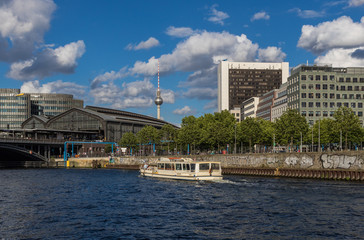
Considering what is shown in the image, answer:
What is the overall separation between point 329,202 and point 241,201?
11213 mm

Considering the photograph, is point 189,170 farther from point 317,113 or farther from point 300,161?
point 317,113

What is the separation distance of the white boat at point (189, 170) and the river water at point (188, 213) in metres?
12.0

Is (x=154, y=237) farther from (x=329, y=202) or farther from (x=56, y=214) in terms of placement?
(x=329, y=202)

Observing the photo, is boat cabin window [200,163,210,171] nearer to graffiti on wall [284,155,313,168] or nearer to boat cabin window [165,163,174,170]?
boat cabin window [165,163,174,170]

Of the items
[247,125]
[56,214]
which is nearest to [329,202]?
[56,214]

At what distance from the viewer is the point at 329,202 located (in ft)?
177

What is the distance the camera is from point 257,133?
143 m

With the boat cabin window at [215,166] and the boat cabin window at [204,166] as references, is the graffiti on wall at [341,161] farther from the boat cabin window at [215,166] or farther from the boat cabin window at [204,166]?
the boat cabin window at [204,166]

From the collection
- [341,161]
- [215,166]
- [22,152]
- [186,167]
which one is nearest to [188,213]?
[215,166]

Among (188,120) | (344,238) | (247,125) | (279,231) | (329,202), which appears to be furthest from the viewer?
(188,120)

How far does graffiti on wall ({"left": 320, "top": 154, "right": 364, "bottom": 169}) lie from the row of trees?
18.2 m

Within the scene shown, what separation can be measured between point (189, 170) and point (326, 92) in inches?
4396

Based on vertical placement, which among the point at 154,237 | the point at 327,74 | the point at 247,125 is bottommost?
the point at 154,237

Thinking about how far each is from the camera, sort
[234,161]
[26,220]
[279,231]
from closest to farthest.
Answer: [279,231] < [26,220] < [234,161]
